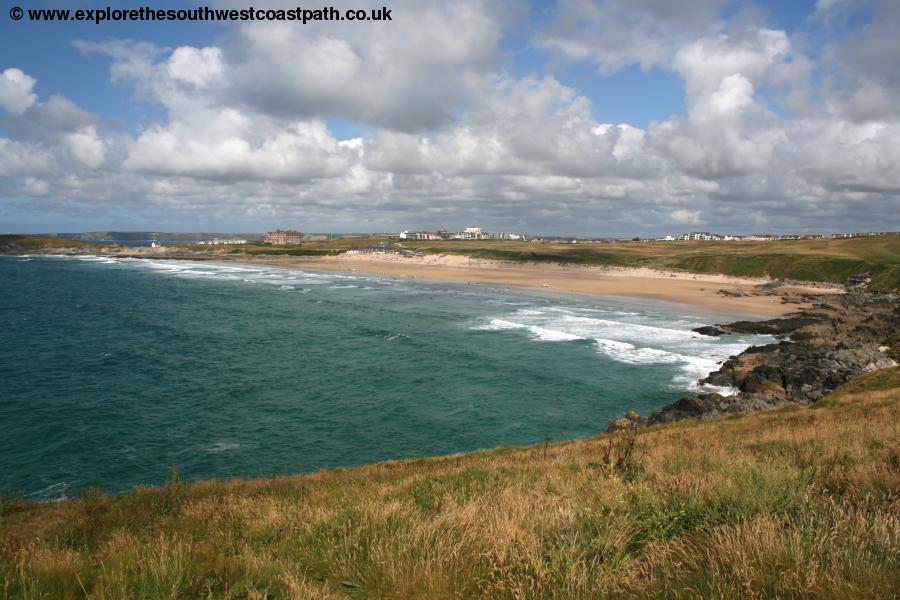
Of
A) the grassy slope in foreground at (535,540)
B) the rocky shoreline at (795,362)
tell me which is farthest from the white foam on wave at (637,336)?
the grassy slope in foreground at (535,540)

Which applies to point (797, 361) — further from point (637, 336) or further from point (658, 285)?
point (658, 285)

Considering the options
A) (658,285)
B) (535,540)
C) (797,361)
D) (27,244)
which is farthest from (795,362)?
(27,244)

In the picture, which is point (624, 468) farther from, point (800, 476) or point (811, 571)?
point (811, 571)

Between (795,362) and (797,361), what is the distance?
1.39ft

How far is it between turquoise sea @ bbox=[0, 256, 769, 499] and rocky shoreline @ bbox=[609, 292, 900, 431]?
2.19m

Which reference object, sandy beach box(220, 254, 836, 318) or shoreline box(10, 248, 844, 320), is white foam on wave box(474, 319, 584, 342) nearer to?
shoreline box(10, 248, 844, 320)

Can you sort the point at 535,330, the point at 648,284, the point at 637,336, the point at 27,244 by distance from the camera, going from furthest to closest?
the point at 27,244
the point at 648,284
the point at 535,330
the point at 637,336

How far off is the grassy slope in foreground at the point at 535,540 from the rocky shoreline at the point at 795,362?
1478 centimetres

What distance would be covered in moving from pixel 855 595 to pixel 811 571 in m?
0.34

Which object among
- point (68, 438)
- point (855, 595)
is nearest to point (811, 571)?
point (855, 595)

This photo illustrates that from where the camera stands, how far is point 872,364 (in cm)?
3125

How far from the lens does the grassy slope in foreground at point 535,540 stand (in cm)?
444

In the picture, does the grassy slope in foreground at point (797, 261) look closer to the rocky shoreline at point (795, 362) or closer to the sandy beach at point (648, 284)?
the sandy beach at point (648, 284)

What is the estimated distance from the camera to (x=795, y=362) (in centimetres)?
3178
